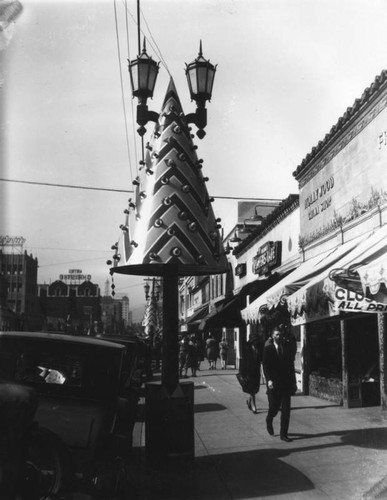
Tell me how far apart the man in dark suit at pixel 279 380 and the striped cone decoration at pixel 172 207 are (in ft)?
5.83

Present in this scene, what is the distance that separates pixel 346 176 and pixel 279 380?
6191 millimetres

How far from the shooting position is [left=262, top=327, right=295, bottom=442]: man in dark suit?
8492 mm

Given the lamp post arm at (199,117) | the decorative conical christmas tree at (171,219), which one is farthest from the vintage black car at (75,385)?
the lamp post arm at (199,117)

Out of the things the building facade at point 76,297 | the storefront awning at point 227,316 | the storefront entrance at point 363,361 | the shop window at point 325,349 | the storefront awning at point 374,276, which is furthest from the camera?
the building facade at point 76,297

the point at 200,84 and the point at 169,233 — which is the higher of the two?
the point at 200,84

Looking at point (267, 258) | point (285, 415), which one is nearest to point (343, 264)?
point (285, 415)

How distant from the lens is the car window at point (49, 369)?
573 cm

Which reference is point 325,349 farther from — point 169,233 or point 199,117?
point 169,233

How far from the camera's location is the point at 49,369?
587cm

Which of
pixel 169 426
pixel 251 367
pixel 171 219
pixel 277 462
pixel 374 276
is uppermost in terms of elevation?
pixel 171 219

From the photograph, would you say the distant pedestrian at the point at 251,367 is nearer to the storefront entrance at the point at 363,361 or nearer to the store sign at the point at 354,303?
the storefront entrance at the point at 363,361

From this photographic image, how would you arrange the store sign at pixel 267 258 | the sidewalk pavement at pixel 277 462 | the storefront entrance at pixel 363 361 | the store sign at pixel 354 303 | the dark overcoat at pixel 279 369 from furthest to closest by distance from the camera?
the store sign at pixel 267 258 → the storefront entrance at pixel 363 361 → the dark overcoat at pixel 279 369 → the store sign at pixel 354 303 → the sidewalk pavement at pixel 277 462

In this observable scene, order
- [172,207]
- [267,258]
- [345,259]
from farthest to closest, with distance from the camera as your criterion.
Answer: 1. [267,258]
2. [345,259]
3. [172,207]

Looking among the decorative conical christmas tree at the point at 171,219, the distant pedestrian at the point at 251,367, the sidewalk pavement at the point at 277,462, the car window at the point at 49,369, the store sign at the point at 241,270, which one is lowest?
the sidewalk pavement at the point at 277,462
